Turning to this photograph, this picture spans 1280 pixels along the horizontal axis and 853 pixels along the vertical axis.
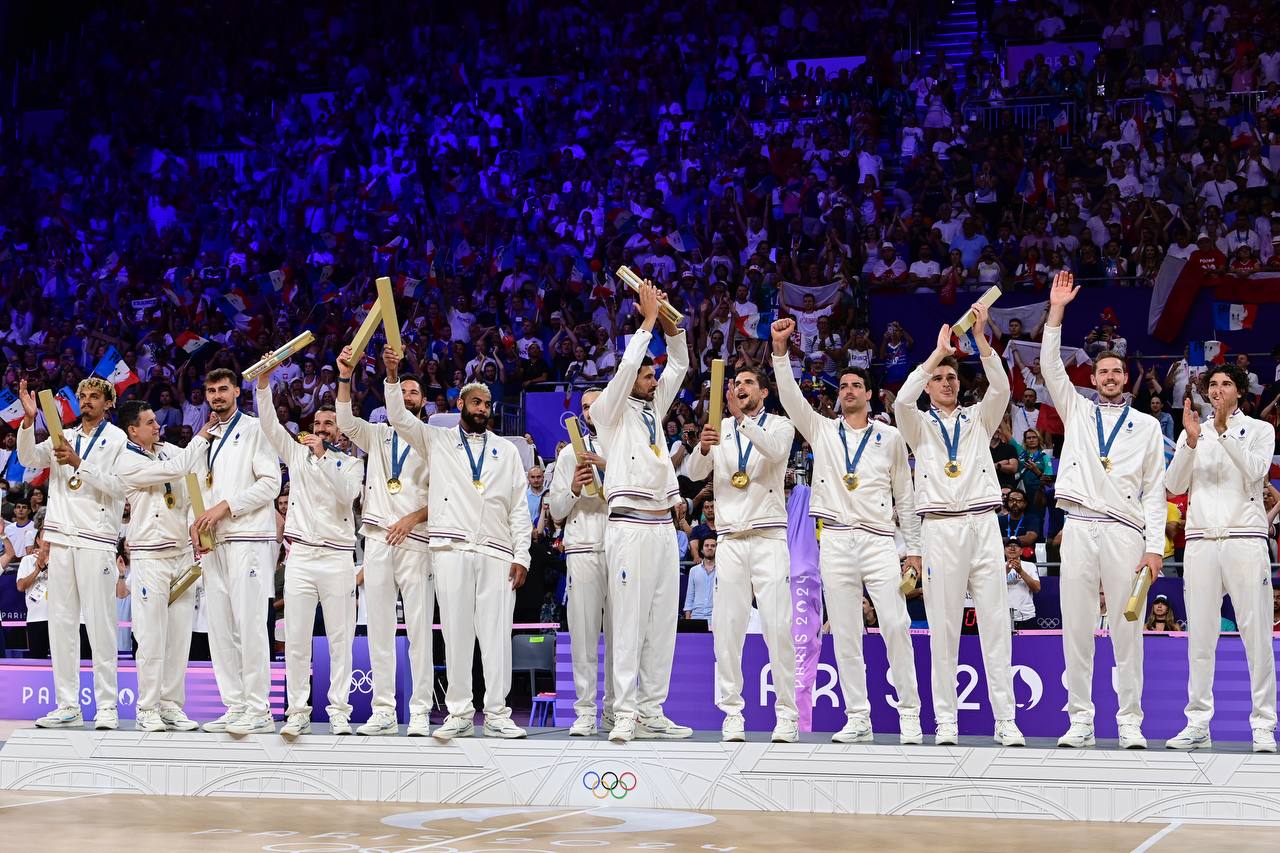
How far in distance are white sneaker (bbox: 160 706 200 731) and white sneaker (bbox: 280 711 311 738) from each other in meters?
0.83

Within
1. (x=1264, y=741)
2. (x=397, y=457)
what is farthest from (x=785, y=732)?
(x=397, y=457)

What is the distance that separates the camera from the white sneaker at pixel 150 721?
10.5 meters

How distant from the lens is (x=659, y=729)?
32.5 ft

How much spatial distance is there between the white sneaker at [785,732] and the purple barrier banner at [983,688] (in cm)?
168

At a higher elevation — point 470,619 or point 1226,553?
point 1226,553

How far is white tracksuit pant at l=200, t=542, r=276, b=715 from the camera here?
408 inches

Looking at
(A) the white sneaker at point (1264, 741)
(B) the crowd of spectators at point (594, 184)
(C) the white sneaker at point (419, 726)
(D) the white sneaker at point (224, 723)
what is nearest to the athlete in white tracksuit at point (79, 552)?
(D) the white sneaker at point (224, 723)

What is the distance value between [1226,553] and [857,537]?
2284mm

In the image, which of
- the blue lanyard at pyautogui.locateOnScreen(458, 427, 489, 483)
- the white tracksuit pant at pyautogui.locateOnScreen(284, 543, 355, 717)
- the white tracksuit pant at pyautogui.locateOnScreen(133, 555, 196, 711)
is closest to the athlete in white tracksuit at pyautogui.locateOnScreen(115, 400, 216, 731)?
the white tracksuit pant at pyautogui.locateOnScreen(133, 555, 196, 711)

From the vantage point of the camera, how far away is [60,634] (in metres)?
10.8

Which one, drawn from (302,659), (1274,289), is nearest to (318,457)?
(302,659)

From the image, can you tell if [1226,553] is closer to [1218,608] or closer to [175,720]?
[1218,608]

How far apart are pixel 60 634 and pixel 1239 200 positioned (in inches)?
550

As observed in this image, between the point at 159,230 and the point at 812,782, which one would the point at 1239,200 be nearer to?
the point at 812,782
